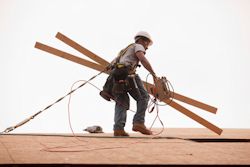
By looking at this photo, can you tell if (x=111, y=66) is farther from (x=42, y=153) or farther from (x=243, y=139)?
(x=42, y=153)

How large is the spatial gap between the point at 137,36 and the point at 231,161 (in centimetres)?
393

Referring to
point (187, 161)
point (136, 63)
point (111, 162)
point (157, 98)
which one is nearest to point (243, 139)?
Answer: point (157, 98)

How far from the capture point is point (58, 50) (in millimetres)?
7191

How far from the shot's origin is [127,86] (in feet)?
22.5

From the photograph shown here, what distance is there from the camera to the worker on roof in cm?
680

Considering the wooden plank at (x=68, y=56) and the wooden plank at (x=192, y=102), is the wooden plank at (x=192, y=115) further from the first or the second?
the wooden plank at (x=68, y=56)

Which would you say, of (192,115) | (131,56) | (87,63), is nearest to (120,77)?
(131,56)

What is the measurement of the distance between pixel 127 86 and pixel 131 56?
457mm

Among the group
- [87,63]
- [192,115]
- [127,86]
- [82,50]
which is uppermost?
[82,50]

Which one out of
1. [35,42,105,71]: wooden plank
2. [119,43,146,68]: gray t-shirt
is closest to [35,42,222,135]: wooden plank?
[35,42,105,71]: wooden plank

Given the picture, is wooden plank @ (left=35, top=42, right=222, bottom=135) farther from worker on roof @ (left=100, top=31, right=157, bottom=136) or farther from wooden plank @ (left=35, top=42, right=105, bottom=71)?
worker on roof @ (left=100, top=31, right=157, bottom=136)

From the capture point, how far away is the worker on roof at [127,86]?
6.80 m

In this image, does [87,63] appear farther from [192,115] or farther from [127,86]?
[192,115]

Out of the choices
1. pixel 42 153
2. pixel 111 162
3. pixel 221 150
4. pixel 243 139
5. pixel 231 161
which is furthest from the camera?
pixel 243 139
